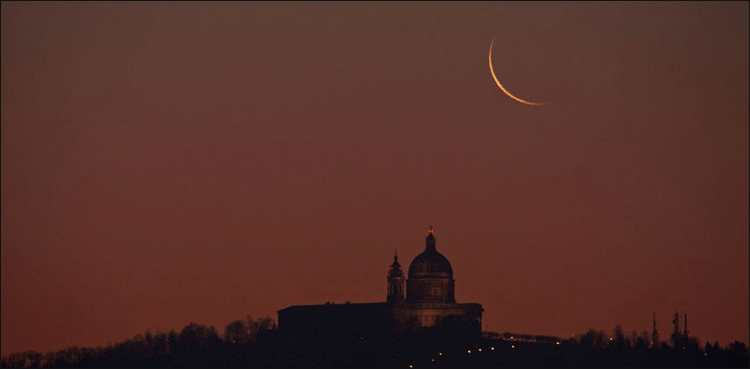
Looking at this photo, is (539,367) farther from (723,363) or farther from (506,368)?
→ (723,363)

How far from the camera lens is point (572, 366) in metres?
198

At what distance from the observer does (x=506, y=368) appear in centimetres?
19988

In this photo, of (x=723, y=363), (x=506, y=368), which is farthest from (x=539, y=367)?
(x=723, y=363)

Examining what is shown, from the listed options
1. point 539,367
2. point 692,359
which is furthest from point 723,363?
point 539,367

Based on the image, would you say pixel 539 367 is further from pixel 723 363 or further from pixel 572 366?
pixel 723 363

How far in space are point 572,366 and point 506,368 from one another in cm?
629

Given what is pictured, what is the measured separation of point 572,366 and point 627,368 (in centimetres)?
564

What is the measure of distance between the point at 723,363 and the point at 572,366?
14.3 metres

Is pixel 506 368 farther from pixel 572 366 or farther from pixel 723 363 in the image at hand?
pixel 723 363

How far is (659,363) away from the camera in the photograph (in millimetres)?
195250

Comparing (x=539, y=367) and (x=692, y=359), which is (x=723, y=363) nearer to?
(x=692, y=359)

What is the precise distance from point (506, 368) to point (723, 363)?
2014cm

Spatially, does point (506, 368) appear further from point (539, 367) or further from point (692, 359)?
point (692, 359)

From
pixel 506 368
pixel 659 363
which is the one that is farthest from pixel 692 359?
pixel 506 368
